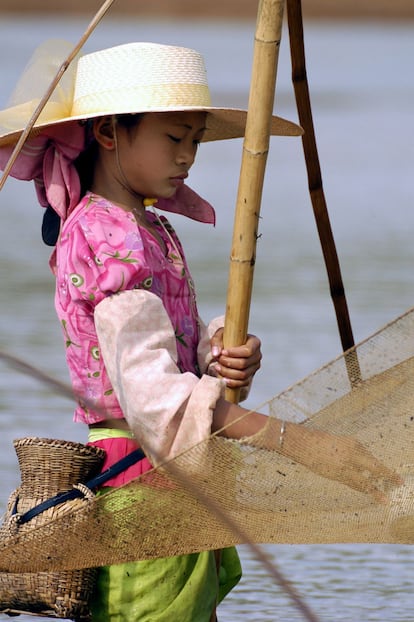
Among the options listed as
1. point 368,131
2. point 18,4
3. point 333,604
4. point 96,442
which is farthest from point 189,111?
point 18,4

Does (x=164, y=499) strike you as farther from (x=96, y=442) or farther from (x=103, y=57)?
(x=103, y=57)

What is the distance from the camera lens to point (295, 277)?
7332 mm

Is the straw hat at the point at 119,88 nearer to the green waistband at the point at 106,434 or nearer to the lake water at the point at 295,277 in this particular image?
the green waistband at the point at 106,434

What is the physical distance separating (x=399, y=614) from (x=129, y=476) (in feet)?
4.07

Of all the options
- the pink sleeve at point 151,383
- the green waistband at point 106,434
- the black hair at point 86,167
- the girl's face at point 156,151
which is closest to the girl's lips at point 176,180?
the girl's face at point 156,151

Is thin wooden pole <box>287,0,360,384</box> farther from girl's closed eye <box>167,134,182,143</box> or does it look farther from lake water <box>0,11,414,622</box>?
lake water <box>0,11,414,622</box>

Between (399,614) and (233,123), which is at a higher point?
(233,123)

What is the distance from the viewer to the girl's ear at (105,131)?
252 centimetres

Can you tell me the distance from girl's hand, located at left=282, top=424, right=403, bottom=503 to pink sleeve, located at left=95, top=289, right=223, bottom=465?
144 millimetres

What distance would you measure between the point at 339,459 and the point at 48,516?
47cm

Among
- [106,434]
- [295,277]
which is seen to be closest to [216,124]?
[106,434]

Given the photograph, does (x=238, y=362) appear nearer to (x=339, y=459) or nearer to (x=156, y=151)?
(x=339, y=459)

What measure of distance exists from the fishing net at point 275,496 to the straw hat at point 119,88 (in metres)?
0.52

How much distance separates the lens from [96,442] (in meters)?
2.54
